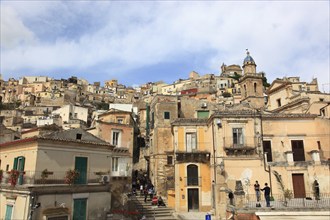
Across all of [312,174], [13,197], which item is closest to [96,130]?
[13,197]

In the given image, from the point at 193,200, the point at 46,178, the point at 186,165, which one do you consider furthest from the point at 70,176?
the point at 193,200

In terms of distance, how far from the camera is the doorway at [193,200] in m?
30.0

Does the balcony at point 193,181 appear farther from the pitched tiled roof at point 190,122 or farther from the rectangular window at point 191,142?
the pitched tiled roof at point 190,122

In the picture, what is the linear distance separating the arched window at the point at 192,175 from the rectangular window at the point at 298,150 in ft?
33.9

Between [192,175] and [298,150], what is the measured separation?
37.3 feet

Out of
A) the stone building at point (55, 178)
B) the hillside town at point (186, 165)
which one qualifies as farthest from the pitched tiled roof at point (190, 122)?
the stone building at point (55, 178)

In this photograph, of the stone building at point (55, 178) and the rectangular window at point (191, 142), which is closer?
the stone building at point (55, 178)

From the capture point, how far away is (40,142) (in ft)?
67.2

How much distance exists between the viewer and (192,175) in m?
30.6

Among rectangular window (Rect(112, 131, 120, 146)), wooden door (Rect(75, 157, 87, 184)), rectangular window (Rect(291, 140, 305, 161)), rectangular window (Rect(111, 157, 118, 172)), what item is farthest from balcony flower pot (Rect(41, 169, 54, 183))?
rectangular window (Rect(291, 140, 305, 161))

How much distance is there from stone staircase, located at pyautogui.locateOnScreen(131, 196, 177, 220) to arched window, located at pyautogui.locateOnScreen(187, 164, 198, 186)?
142 inches

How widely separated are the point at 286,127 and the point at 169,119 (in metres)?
14.7

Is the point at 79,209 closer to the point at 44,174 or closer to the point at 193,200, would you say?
the point at 44,174

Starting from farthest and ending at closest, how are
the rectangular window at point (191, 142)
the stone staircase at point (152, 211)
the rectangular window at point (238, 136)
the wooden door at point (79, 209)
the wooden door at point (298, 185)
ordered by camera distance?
1. the rectangular window at point (191, 142)
2. the rectangular window at point (238, 136)
3. the stone staircase at point (152, 211)
4. the wooden door at point (298, 185)
5. the wooden door at point (79, 209)
